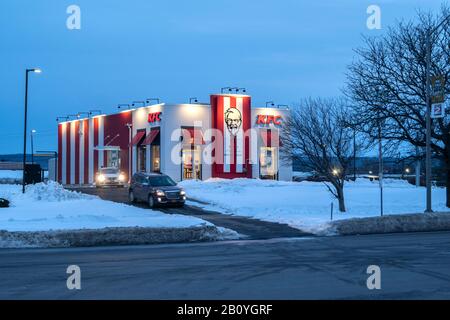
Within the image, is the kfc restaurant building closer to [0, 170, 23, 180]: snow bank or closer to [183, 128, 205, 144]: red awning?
[183, 128, 205, 144]: red awning

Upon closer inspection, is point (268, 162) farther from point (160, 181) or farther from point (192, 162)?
point (160, 181)

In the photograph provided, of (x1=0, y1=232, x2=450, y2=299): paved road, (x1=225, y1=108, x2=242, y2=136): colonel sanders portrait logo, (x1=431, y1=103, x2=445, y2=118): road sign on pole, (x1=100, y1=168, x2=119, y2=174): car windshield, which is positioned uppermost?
(x1=225, y1=108, x2=242, y2=136): colonel sanders portrait logo

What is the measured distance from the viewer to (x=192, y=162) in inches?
2015

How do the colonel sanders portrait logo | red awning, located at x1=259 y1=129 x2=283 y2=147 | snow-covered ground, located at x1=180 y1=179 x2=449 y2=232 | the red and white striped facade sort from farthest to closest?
1. the red and white striped facade
2. red awning, located at x1=259 y1=129 x2=283 y2=147
3. the colonel sanders portrait logo
4. snow-covered ground, located at x1=180 y1=179 x2=449 y2=232

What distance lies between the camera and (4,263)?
13078mm

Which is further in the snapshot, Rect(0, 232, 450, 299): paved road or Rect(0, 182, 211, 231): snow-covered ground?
Rect(0, 182, 211, 231): snow-covered ground

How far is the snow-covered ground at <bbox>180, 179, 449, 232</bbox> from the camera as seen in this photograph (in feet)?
82.2

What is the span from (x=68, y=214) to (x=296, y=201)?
13066 mm

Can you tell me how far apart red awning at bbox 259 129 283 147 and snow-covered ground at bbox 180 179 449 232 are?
11.4 m

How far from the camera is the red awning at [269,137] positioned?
2131 inches

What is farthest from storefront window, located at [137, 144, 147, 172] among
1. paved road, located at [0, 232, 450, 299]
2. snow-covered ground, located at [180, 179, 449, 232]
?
paved road, located at [0, 232, 450, 299]

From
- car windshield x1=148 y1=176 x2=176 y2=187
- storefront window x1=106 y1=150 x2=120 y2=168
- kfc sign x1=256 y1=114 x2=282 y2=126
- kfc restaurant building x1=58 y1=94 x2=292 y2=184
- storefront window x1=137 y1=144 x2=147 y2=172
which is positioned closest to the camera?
car windshield x1=148 y1=176 x2=176 y2=187

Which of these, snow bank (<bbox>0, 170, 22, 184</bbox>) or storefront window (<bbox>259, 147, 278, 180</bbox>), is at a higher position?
storefront window (<bbox>259, 147, 278, 180</bbox>)

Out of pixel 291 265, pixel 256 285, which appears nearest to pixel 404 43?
pixel 291 265
